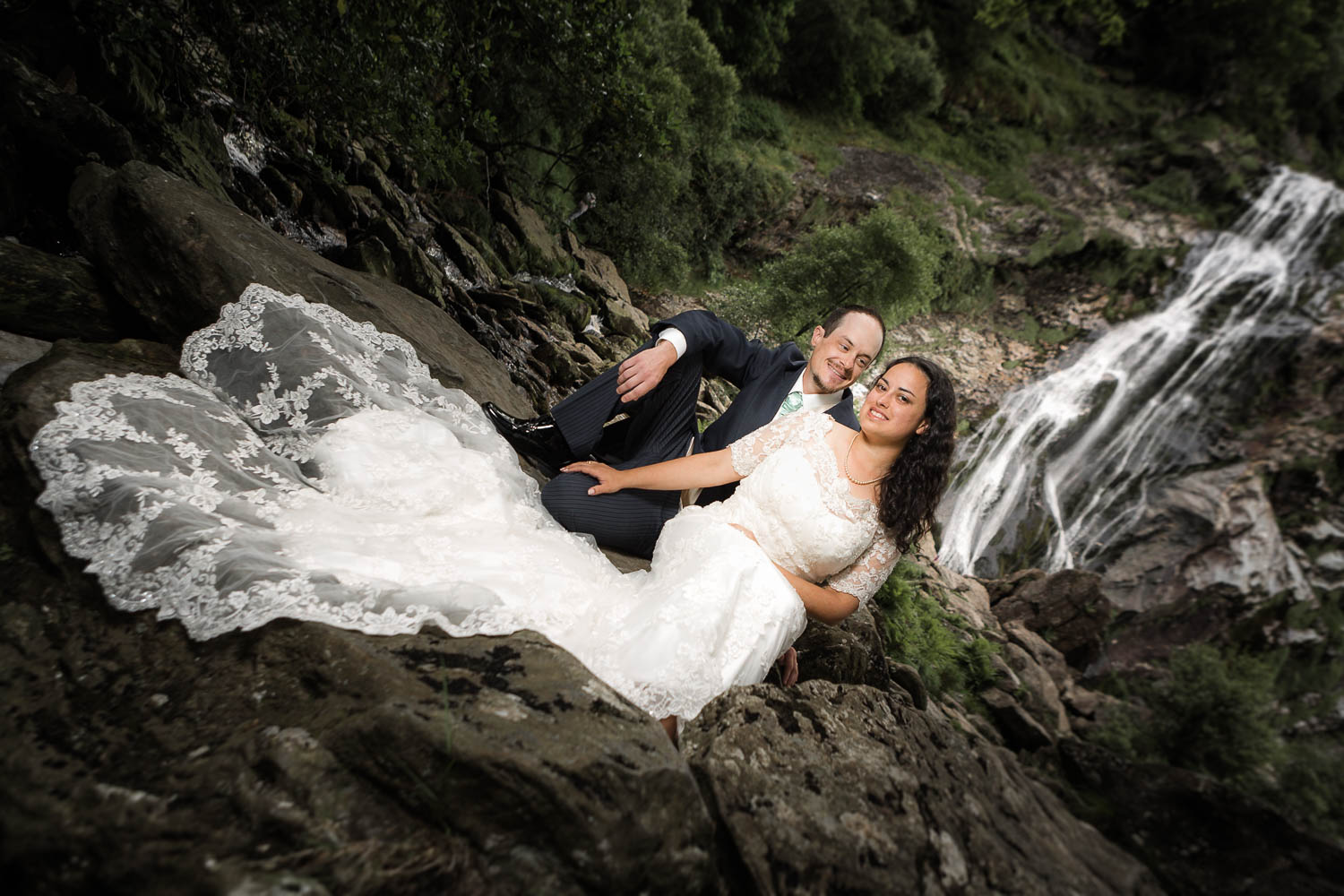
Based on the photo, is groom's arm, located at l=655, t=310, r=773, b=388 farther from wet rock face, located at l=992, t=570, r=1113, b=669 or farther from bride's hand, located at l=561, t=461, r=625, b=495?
wet rock face, located at l=992, t=570, r=1113, b=669

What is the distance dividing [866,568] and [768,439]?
2.49 feet

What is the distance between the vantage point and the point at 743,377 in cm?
381

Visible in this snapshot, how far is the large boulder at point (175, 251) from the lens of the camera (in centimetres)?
285

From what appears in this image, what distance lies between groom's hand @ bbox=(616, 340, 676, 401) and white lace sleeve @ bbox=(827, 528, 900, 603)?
1.29 m

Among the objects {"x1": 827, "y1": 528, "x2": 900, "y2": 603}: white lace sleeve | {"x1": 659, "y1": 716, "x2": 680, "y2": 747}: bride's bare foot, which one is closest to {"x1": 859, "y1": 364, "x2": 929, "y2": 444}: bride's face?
{"x1": 827, "y1": 528, "x2": 900, "y2": 603}: white lace sleeve

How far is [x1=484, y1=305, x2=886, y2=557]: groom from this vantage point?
3.00 metres

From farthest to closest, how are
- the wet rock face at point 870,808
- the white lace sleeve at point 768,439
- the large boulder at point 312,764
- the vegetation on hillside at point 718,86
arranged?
the vegetation on hillside at point 718,86 → the white lace sleeve at point 768,439 → the wet rock face at point 870,808 → the large boulder at point 312,764

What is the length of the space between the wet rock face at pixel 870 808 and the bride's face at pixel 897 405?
3.61 ft

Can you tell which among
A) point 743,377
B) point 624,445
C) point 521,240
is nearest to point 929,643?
point 743,377

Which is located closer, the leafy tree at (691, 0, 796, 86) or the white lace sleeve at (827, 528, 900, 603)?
the white lace sleeve at (827, 528, 900, 603)

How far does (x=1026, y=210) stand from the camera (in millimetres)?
A: 18031

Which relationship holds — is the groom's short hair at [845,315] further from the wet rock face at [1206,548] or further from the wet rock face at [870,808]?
the wet rock face at [1206,548]

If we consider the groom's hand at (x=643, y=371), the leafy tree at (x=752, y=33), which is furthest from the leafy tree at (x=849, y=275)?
the leafy tree at (x=752, y=33)

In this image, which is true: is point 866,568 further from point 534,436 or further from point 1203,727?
point 1203,727
